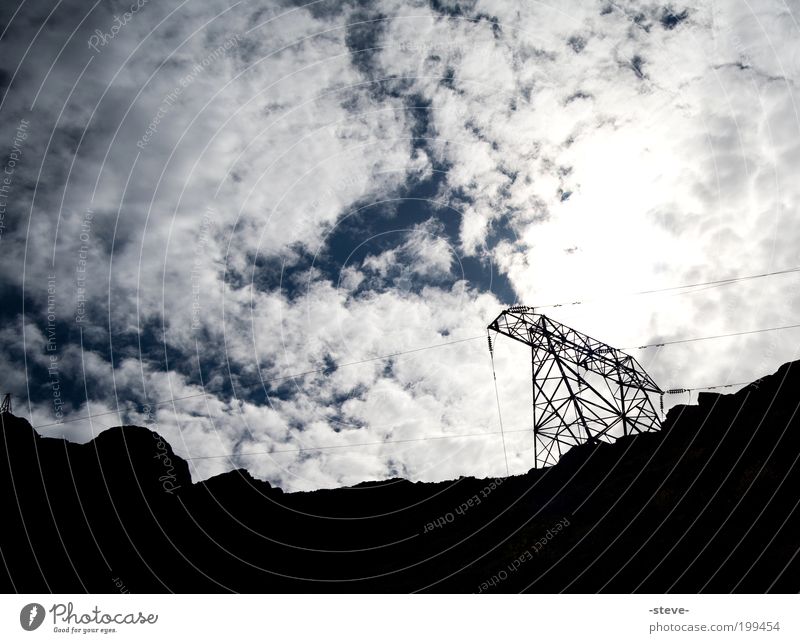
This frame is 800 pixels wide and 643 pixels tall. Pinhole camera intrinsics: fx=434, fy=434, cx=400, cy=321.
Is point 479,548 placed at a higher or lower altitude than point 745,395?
lower

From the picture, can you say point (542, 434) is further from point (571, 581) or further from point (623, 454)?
point (571, 581)

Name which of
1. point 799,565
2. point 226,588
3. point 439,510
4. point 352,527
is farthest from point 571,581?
point 226,588

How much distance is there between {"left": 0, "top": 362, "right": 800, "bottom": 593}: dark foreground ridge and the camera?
14.0 metres

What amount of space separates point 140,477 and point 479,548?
2310cm

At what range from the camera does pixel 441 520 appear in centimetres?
2325

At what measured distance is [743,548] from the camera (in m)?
13.0

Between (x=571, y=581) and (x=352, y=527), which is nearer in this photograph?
(x=571, y=581)

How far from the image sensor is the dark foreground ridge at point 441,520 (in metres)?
14.0
